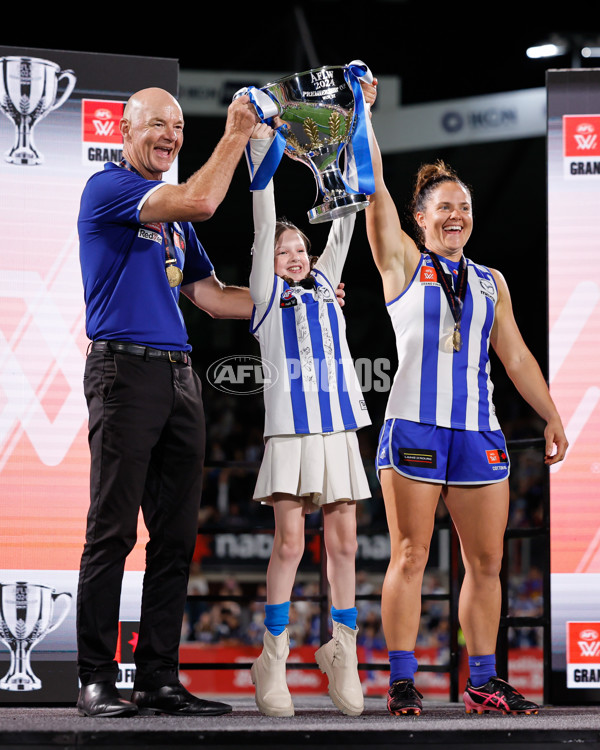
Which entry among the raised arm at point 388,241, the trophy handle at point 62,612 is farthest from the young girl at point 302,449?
the trophy handle at point 62,612

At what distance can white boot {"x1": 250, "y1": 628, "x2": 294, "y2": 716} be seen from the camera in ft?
8.25

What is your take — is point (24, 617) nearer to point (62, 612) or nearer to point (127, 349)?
point (62, 612)

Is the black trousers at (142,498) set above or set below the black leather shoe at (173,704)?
above

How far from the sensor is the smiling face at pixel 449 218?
2.94 metres

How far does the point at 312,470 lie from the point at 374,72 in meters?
8.32

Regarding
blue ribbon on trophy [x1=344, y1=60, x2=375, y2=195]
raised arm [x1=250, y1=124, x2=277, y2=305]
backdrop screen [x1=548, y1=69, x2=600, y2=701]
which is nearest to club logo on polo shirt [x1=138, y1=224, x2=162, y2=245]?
raised arm [x1=250, y1=124, x2=277, y2=305]

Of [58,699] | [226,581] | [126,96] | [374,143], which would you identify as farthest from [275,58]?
[58,699]

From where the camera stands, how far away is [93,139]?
341 cm

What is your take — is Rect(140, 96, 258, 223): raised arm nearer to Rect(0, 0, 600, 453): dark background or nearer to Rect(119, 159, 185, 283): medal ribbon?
Rect(119, 159, 185, 283): medal ribbon

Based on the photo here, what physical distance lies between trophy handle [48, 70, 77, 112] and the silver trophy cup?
1.16 metres

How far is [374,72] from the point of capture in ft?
32.8

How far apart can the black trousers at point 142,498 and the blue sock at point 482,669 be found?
92 centimetres

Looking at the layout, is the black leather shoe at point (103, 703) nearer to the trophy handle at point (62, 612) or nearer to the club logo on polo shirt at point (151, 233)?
the trophy handle at point (62, 612)

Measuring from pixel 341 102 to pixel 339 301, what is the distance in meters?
0.60
